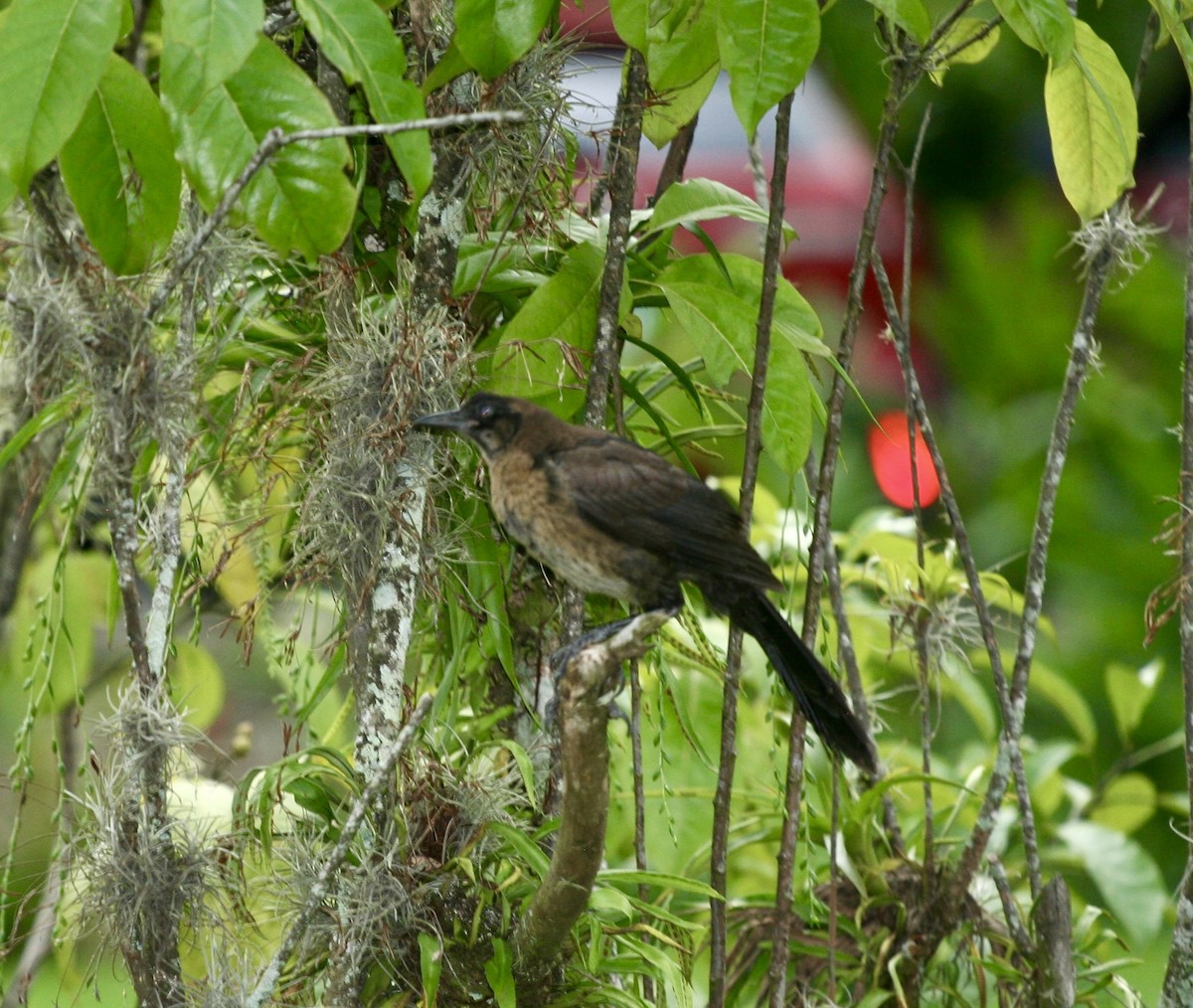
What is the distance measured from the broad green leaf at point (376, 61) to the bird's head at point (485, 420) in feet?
1.35

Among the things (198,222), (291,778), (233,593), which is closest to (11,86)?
(198,222)

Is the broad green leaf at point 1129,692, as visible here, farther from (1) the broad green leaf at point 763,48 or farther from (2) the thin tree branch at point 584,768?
(1) the broad green leaf at point 763,48

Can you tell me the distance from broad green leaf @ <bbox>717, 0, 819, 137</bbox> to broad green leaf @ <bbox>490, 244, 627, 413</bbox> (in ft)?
1.39

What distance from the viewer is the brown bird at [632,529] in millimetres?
1616

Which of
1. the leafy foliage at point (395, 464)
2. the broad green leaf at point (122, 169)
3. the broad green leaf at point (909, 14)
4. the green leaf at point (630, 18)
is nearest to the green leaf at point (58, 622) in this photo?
the leafy foliage at point (395, 464)

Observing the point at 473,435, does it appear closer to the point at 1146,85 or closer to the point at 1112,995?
the point at 1112,995

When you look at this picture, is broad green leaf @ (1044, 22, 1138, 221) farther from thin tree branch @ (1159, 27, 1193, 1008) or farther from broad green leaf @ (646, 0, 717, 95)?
broad green leaf @ (646, 0, 717, 95)

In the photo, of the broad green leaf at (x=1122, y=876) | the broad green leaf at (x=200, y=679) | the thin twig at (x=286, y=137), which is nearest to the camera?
the thin twig at (x=286, y=137)

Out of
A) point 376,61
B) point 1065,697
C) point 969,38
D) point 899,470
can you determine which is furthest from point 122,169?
point 899,470

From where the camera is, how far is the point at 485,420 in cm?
155

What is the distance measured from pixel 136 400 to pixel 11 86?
1.14 ft

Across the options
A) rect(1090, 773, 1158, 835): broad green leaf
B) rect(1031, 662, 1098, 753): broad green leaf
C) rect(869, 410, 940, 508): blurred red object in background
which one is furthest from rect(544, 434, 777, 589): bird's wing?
rect(1090, 773, 1158, 835): broad green leaf

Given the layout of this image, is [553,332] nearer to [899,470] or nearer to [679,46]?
[679,46]

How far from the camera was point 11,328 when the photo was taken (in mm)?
1278
